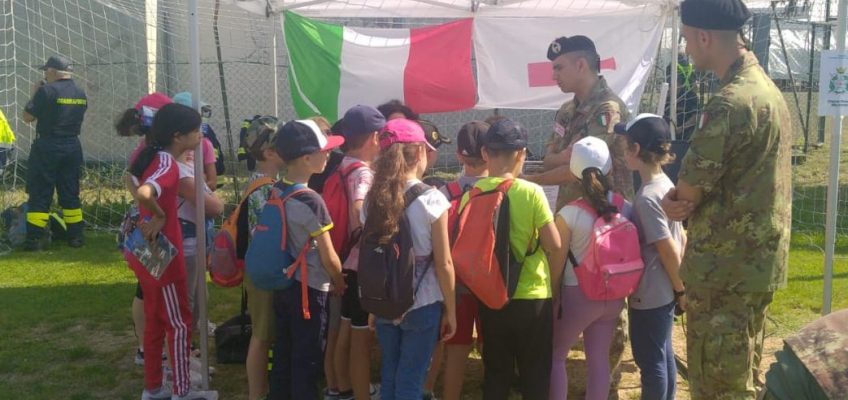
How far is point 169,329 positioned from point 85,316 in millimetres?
2268

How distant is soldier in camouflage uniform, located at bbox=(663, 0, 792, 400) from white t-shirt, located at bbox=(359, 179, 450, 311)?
2.97ft

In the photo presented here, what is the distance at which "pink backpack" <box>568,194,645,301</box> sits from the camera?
3.22m

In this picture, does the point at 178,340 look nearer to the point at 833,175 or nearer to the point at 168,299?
the point at 168,299

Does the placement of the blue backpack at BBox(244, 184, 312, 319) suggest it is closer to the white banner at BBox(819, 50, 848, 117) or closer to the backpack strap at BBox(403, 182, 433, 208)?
the backpack strap at BBox(403, 182, 433, 208)

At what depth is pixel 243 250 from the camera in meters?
3.80

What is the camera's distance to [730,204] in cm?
270

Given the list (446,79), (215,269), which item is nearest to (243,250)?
(215,269)

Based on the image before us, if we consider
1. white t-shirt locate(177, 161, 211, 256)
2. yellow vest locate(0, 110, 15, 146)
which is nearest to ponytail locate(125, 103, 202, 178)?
white t-shirt locate(177, 161, 211, 256)

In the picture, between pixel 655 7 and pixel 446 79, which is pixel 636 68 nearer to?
pixel 655 7

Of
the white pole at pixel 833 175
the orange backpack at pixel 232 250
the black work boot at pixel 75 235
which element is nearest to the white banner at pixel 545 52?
the white pole at pixel 833 175

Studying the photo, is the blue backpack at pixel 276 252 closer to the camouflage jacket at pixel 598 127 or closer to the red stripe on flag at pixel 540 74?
the camouflage jacket at pixel 598 127

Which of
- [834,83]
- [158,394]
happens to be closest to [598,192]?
[834,83]

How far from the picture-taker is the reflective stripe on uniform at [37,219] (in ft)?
25.2

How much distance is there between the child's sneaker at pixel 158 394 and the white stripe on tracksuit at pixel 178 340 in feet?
0.55
